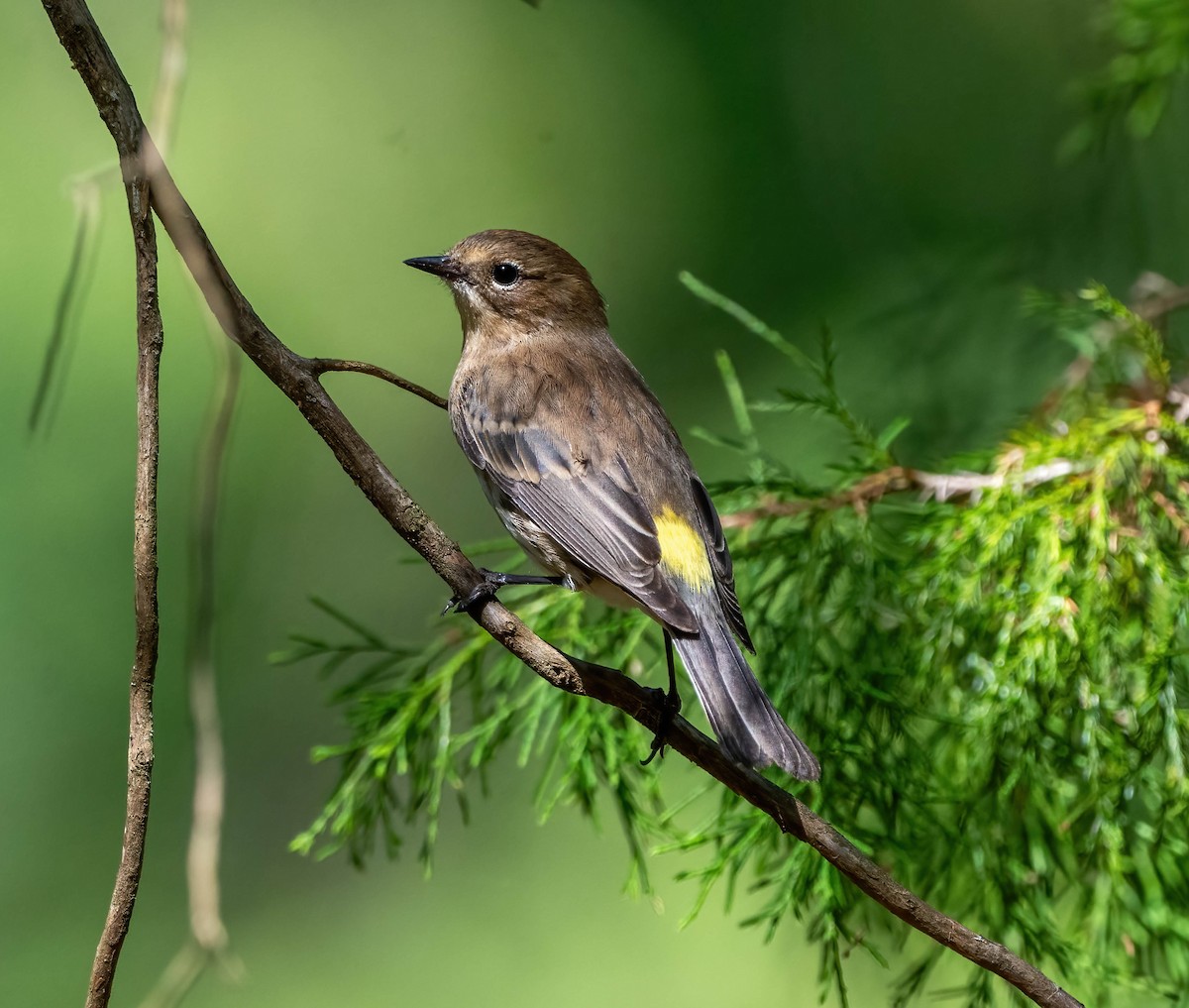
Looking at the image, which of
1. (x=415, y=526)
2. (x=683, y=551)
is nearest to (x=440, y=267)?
(x=683, y=551)

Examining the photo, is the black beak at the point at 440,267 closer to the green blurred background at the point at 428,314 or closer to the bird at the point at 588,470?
the bird at the point at 588,470

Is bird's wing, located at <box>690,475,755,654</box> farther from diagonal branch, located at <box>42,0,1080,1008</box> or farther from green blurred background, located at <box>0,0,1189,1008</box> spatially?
green blurred background, located at <box>0,0,1189,1008</box>

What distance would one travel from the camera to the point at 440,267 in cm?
321

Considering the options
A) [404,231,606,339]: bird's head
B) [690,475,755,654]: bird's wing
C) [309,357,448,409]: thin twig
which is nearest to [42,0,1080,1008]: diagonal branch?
[309,357,448,409]: thin twig

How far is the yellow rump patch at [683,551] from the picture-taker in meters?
2.38

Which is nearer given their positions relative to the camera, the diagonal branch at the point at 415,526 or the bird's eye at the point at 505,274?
the diagonal branch at the point at 415,526

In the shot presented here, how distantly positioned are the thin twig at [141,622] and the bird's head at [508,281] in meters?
1.77

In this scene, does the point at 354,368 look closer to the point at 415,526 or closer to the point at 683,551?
the point at 415,526

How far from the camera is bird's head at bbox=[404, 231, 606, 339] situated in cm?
320

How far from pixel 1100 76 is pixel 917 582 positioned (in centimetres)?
161

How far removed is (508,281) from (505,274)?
2 centimetres

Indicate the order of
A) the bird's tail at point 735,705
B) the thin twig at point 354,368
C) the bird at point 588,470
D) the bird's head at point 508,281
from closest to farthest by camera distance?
the thin twig at point 354,368
the bird's tail at point 735,705
the bird at point 588,470
the bird's head at point 508,281

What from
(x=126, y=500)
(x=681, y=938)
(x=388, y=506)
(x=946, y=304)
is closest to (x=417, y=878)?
(x=681, y=938)

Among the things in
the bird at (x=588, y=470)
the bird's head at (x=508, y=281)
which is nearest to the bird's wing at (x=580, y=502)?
the bird at (x=588, y=470)
